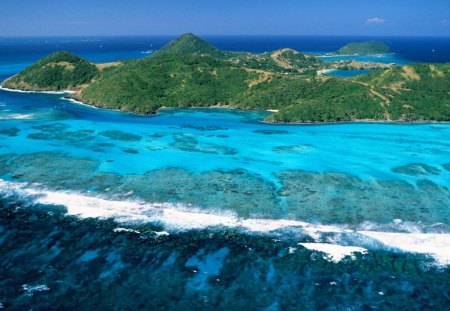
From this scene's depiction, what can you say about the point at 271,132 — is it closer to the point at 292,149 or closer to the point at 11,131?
the point at 292,149

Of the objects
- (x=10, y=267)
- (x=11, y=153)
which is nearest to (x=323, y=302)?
(x=10, y=267)

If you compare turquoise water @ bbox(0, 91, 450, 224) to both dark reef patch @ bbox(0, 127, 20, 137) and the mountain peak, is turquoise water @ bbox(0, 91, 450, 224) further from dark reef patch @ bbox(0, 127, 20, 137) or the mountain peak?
the mountain peak

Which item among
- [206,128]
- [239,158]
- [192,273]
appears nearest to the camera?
[192,273]

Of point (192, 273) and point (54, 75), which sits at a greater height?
point (54, 75)

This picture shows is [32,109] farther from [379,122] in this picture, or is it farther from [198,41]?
[198,41]

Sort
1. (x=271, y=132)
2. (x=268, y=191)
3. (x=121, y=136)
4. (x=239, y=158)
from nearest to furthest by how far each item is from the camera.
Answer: (x=268, y=191)
(x=239, y=158)
(x=121, y=136)
(x=271, y=132)

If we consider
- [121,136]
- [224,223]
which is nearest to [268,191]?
[224,223]

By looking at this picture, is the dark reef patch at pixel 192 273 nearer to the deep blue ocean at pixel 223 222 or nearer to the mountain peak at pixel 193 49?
the deep blue ocean at pixel 223 222
